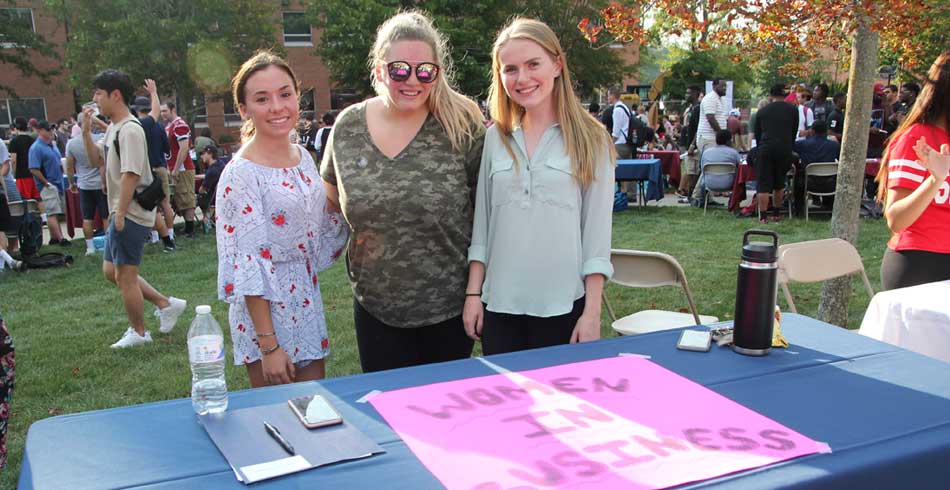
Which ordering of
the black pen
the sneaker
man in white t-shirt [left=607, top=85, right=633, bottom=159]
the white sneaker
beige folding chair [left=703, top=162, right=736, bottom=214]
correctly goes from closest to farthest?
the black pen < the white sneaker < the sneaker < beige folding chair [left=703, top=162, right=736, bottom=214] < man in white t-shirt [left=607, top=85, right=633, bottom=159]

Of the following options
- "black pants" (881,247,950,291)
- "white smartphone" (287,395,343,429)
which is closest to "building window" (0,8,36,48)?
"white smartphone" (287,395,343,429)

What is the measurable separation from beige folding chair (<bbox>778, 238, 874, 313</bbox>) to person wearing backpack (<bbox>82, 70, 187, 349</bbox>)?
391 cm

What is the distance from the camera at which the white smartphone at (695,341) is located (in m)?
2.13

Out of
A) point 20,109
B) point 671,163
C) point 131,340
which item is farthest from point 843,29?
point 20,109

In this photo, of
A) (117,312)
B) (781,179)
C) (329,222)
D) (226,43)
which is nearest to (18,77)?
(226,43)

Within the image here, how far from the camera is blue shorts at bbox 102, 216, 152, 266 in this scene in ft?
15.1

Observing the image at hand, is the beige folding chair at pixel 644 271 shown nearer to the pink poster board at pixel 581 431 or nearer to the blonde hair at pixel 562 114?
the blonde hair at pixel 562 114

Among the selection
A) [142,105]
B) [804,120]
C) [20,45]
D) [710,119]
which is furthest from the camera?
[20,45]

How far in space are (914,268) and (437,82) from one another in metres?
2.31

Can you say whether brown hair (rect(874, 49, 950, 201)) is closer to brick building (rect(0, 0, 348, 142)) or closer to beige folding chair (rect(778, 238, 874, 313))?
beige folding chair (rect(778, 238, 874, 313))

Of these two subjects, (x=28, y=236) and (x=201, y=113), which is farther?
(x=201, y=113)

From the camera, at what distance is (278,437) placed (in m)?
1.54

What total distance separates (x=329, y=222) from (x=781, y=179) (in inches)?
331

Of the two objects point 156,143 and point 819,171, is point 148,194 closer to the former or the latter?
point 156,143
